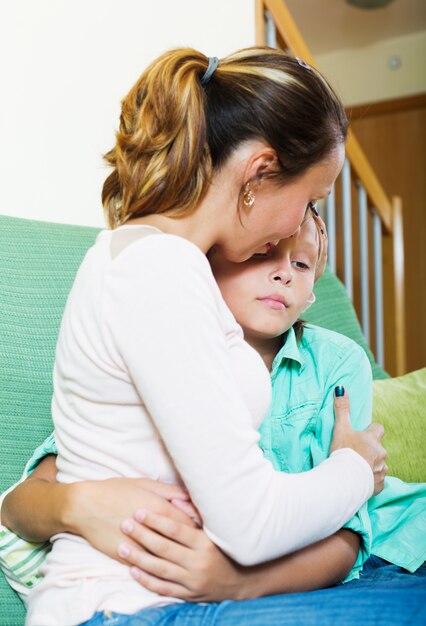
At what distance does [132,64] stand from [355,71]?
139 inches

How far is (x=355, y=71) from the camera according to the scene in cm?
516

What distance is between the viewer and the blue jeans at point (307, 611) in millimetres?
759

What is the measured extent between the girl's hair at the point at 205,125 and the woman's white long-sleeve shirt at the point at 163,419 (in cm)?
10

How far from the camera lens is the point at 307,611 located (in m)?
0.78

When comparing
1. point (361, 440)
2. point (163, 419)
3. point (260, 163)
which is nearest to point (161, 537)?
point (163, 419)

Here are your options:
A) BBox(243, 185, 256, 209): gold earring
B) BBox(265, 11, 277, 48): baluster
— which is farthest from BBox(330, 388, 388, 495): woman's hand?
BBox(265, 11, 277, 48): baluster

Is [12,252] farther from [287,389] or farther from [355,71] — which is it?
[355,71]

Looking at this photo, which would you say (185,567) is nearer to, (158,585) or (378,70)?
(158,585)

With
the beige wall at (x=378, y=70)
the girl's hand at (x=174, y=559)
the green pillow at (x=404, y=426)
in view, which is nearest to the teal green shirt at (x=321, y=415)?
the green pillow at (x=404, y=426)

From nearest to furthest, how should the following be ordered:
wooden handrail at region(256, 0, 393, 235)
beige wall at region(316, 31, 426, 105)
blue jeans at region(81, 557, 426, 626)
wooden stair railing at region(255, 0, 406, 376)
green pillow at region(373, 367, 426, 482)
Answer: blue jeans at region(81, 557, 426, 626), green pillow at region(373, 367, 426, 482), wooden handrail at region(256, 0, 393, 235), wooden stair railing at region(255, 0, 406, 376), beige wall at region(316, 31, 426, 105)

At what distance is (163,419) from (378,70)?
481 centimetres

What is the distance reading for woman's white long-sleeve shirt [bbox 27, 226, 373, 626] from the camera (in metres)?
0.77

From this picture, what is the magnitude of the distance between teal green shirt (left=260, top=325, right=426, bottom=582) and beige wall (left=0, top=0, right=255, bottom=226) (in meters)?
0.79

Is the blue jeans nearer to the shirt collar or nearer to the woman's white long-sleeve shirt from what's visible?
the woman's white long-sleeve shirt
